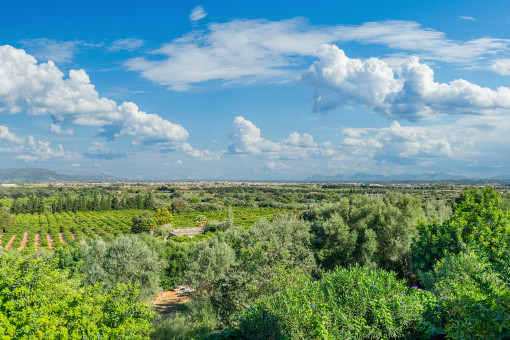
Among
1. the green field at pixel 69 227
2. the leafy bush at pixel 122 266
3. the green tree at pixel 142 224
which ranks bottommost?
the green field at pixel 69 227

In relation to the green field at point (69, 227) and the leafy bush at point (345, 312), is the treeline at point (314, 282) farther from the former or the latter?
the green field at point (69, 227)

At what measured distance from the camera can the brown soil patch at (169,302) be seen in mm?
26172

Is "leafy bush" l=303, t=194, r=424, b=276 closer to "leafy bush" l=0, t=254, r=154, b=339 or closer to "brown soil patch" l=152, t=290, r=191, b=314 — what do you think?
"brown soil patch" l=152, t=290, r=191, b=314

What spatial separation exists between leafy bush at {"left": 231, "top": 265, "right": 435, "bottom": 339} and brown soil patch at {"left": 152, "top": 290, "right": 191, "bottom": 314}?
1921cm

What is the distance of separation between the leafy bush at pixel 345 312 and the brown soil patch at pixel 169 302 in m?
19.2

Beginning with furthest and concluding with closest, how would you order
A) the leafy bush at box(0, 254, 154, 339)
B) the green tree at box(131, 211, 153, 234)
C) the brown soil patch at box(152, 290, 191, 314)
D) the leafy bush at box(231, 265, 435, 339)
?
1. the green tree at box(131, 211, 153, 234)
2. the brown soil patch at box(152, 290, 191, 314)
3. the leafy bush at box(0, 254, 154, 339)
4. the leafy bush at box(231, 265, 435, 339)

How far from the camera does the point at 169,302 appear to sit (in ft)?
94.5

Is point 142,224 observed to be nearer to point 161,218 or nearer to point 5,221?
point 161,218

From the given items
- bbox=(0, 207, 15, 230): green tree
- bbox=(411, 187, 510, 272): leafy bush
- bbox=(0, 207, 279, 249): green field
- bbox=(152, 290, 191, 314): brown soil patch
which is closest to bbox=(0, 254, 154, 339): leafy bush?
bbox=(411, 187, 510, 272): leafy bush

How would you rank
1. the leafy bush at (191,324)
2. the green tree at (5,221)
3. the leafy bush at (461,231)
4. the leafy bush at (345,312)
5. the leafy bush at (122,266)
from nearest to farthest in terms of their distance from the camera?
the leafy bush at (345,312), the leafy bush at (191,324), the leafy bush at (461,231), the leafy bush at (122,266), the green tree at (5,221)

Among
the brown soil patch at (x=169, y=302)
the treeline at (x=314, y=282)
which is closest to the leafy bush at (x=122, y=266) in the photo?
the treeline at (x=314, y=282)

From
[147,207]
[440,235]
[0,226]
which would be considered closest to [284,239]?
[440,235]

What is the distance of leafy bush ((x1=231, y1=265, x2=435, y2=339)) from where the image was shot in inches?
303

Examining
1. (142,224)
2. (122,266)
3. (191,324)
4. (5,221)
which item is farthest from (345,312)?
(5,221)
